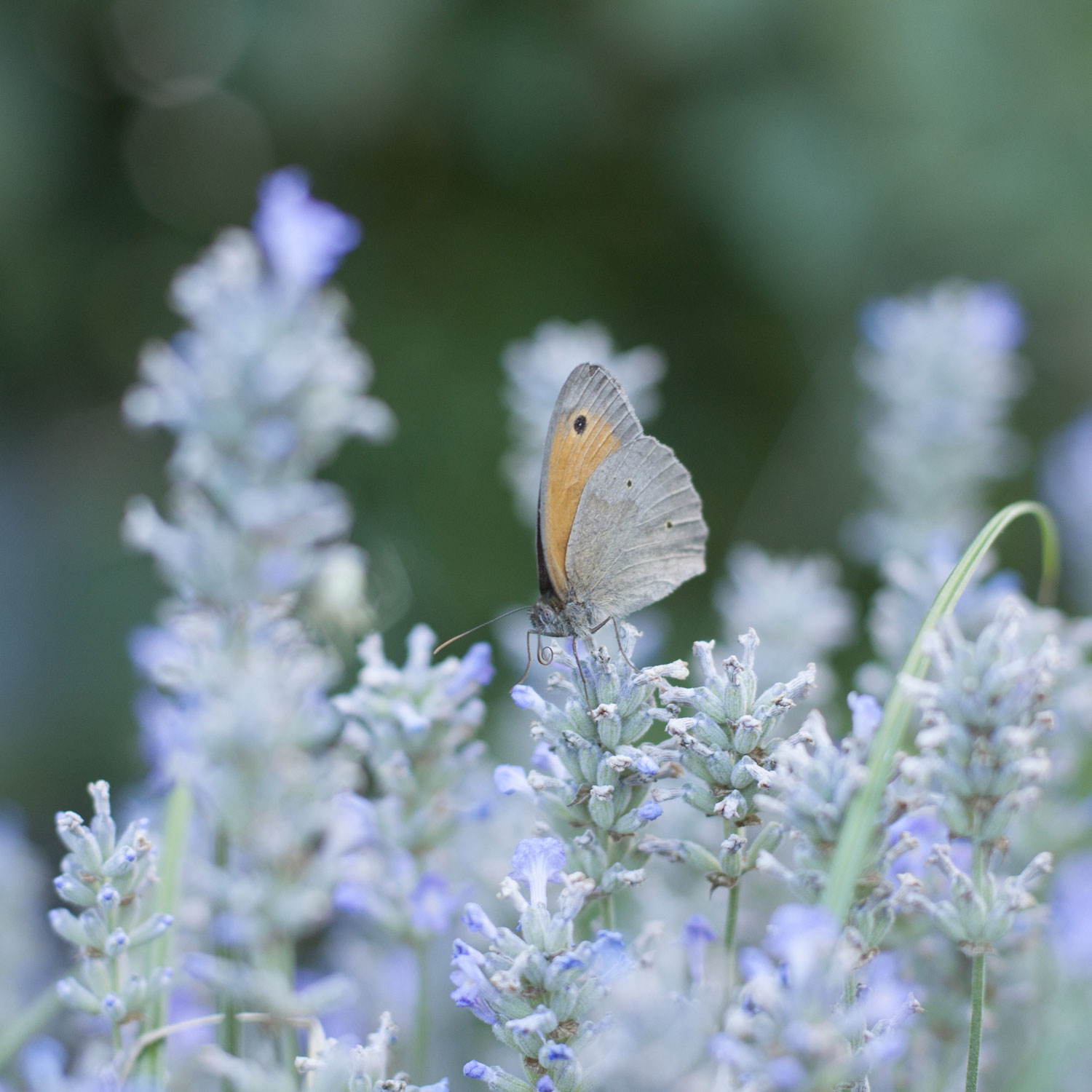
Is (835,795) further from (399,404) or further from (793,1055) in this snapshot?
(399,404)

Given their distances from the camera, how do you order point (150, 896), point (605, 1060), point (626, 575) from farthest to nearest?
point (626, 575)
point (150, 896)
point (605, 1060)

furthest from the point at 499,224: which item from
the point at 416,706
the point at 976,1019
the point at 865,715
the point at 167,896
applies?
the point at 976,1019

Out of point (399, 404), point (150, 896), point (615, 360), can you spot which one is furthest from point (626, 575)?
point (399, 404)

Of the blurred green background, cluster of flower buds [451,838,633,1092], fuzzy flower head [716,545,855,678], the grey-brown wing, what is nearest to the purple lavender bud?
cluster of flower buds [451,838,633,1092]

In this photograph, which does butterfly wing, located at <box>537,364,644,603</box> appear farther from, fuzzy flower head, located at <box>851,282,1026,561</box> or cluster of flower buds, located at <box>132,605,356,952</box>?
fuzzy flower head, located at <box>851,282,1026,561</box>

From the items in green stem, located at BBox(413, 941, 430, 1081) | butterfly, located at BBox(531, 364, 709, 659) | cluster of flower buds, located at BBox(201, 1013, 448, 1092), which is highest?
butterfly, located at BBox(531, 364, 709, 659)

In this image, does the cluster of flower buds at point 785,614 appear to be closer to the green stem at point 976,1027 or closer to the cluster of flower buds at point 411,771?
the cluster of flower buds at point 411,771

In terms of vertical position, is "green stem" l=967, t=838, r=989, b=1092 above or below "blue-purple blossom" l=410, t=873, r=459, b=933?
below
